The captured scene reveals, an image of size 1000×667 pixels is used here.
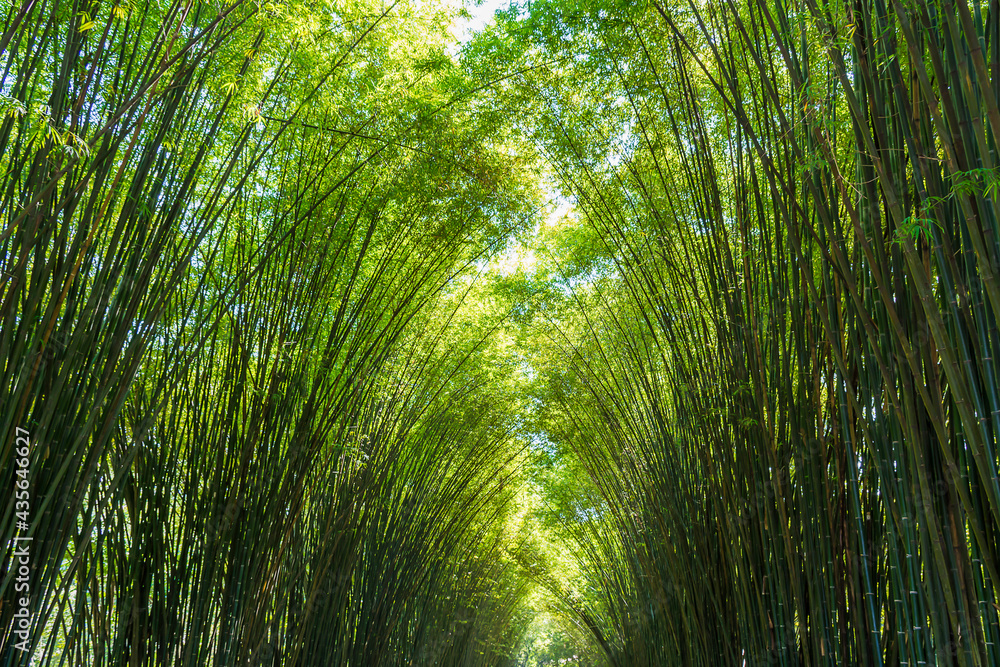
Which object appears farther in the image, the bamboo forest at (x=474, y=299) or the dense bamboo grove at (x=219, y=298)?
the dense bamboo grove at (x=219, y=298)

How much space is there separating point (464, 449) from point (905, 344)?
711cm

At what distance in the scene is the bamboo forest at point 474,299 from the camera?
1859mm

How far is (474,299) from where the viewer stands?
695cm

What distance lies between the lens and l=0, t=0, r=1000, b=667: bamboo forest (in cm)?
186

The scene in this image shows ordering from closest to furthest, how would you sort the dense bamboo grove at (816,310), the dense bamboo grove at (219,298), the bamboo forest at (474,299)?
1. the dense bamboo grove at (816,310)
2. the bamboo forest at (474,299)
3. the dense bamboo grove at (219,298)

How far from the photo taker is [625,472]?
6.79 m

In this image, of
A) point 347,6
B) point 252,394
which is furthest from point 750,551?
point 347,6

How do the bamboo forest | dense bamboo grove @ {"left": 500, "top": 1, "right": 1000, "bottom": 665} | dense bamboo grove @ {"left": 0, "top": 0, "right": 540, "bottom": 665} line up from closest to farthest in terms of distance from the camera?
dense bamboo grove @ {"left": 500, "top": 1, "right": 1000, "bottom": 665} → the bamboo forest → dense bamboo grove @ {"left": 0, "top": 0, "right": 540, "bottom": 665}

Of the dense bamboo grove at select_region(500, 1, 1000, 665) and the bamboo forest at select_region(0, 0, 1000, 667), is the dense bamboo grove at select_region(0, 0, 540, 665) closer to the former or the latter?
the bamboo forest at select_region(0, 0, 1000, 667)

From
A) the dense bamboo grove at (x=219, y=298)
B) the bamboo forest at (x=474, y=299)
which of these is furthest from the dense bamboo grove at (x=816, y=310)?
the dense bamboo grove at (x=219, y=298)

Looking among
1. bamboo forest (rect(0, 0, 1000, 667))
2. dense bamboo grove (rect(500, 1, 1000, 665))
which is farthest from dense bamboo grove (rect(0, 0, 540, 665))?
dense bamboo grove (rect(500, 1, 1000, 665))

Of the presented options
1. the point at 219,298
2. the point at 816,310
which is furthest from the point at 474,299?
the point at 816,310

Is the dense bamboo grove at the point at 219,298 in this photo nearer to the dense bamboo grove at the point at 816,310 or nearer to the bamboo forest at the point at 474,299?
the bamboo forest at the point at 474,299

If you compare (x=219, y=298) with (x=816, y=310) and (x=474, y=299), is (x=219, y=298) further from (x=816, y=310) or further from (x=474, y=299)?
(x=474, y=299)
